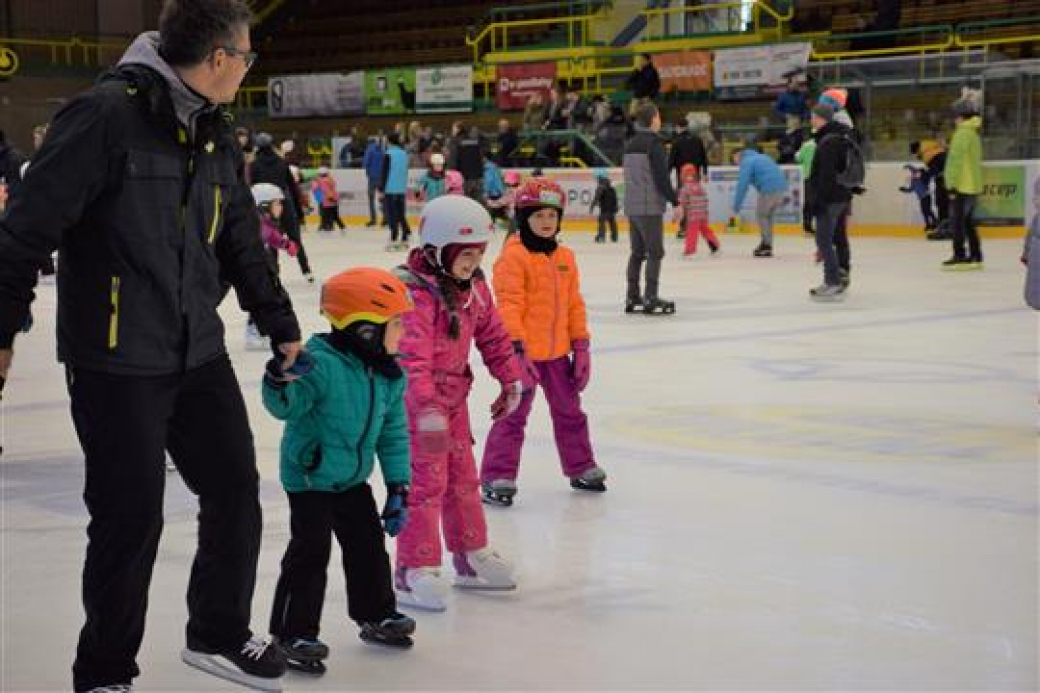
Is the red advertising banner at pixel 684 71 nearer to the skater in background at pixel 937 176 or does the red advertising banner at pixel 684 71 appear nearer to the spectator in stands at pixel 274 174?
the skater in background at pixel 937 176

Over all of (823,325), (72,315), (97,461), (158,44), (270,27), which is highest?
(270,27)

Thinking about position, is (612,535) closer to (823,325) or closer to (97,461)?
(97,461)

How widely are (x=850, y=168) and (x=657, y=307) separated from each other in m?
2.12

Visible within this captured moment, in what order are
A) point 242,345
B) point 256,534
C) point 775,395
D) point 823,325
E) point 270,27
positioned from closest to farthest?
point 256,534 < point 775,395 < point 242,345 < point 823,325 < point 270,27

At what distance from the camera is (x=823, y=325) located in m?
10.0

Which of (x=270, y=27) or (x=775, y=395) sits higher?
(x=270, y=27)

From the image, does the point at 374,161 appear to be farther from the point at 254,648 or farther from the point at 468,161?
the point at 254,648

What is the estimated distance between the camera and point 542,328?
4879 mm

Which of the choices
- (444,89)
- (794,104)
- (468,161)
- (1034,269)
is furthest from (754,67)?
(1034,269)

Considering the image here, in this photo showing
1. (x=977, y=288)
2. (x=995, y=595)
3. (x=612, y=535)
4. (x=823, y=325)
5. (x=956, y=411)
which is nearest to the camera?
(x=995, y=595)

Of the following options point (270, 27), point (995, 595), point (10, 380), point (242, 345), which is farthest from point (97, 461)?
point (270, 27)

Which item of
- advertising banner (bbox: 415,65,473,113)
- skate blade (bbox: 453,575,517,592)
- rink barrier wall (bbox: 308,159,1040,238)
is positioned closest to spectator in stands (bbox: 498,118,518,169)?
rink barrier wall (bbox: 308,159,1040,238)

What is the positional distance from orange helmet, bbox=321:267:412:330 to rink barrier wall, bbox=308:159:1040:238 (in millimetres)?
14179

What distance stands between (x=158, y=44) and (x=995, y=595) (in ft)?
8.20
